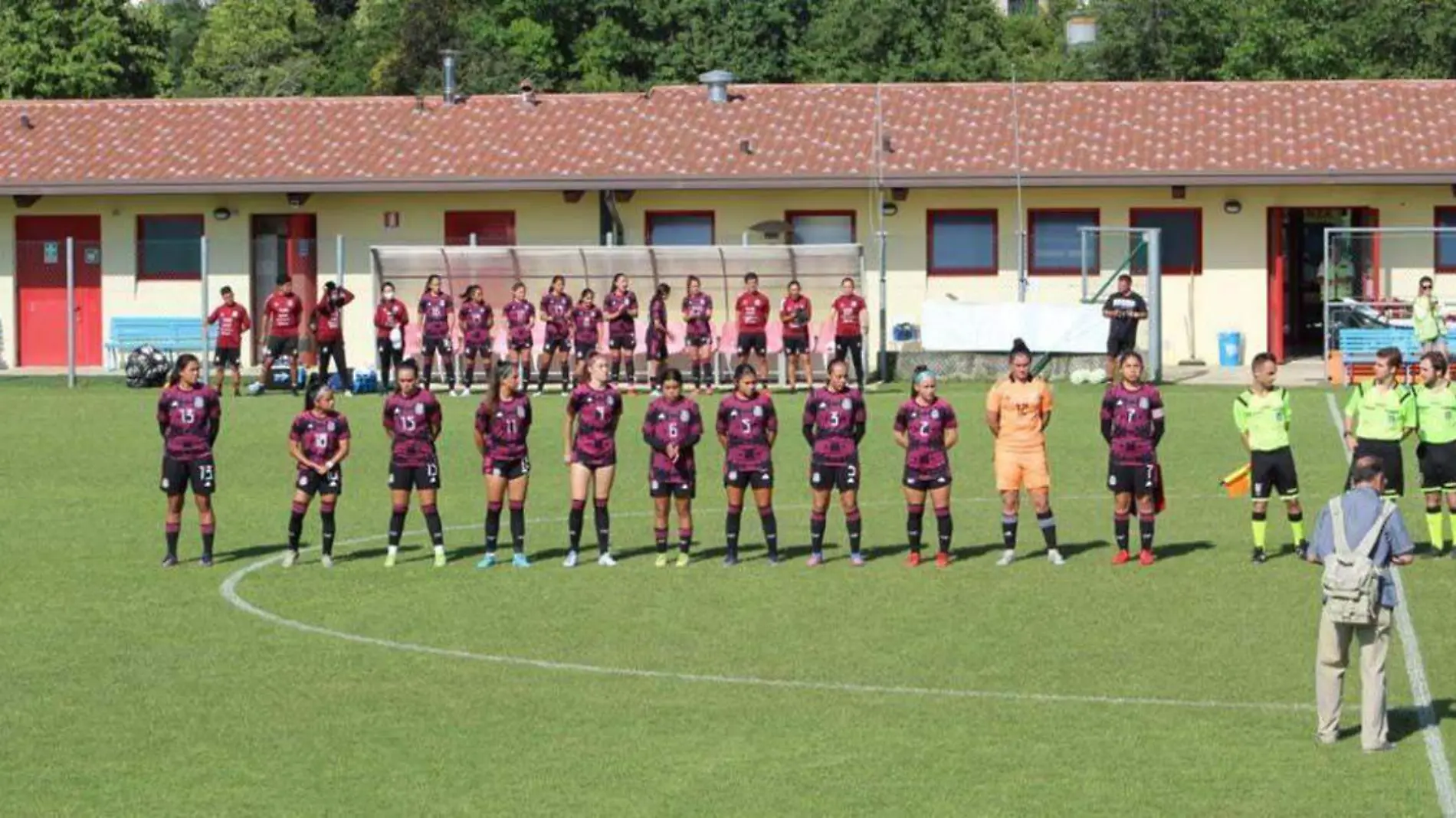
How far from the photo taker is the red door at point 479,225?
4872 cm

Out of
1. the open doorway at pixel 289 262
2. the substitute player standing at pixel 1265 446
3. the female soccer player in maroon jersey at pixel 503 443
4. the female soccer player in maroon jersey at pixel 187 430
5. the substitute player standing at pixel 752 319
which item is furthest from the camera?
the open doorway at pixel 289 262

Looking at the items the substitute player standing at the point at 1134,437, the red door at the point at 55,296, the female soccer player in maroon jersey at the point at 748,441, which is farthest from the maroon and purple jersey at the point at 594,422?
the red door at the point at 55,296

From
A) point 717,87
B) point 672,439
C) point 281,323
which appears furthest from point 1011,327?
point 672,439

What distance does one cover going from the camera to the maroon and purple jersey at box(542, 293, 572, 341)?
41.4m

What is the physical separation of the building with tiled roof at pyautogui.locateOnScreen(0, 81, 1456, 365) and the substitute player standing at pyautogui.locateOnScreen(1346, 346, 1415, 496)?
21390 mm

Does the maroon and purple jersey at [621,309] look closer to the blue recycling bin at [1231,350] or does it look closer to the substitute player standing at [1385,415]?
the blue recycling bin at [1231,350]

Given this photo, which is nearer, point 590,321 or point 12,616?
point 12,616

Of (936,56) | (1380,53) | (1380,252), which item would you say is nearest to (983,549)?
(1380,252)

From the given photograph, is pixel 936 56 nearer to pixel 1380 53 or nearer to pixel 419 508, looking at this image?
pixel 1380 53

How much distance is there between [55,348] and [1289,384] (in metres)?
22.0

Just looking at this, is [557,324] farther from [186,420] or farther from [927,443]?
[927,443]

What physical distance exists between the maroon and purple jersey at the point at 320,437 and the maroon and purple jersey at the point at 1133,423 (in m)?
6.77

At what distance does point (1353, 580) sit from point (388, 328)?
27014mm

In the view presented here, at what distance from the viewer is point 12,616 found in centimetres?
2142
